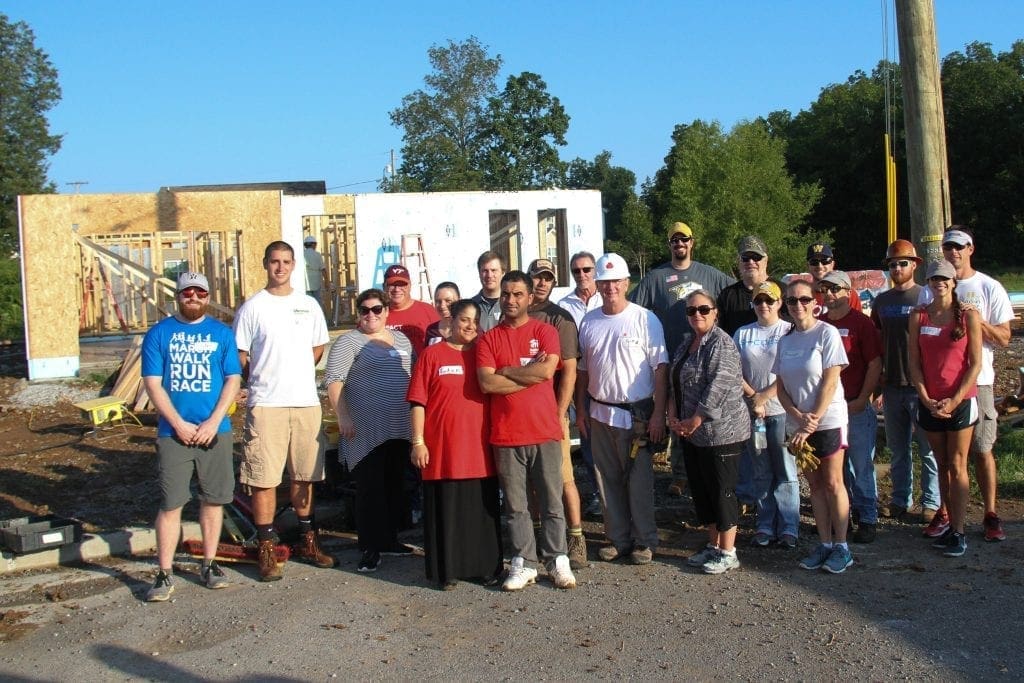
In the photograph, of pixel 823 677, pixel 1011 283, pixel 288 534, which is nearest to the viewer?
pixel 823 677

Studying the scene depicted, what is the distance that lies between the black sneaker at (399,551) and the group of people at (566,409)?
24mm

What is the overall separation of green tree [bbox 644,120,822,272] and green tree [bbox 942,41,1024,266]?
6727 mm

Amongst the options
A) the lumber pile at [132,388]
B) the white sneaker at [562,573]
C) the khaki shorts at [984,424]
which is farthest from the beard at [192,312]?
the lumber pile at [132,388]

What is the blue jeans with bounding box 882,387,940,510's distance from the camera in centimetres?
673

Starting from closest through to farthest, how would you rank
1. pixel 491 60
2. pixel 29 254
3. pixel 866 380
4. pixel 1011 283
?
pixel 866 380
pixel 29 254
pixel 1011 283
pixel 491 60

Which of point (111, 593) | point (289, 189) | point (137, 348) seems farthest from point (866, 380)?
point (289, 189)

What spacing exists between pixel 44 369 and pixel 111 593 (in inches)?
420

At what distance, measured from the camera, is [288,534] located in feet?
23.2

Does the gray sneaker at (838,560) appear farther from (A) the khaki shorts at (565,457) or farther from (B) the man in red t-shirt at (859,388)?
(A) the khaki shorts at (565,457)

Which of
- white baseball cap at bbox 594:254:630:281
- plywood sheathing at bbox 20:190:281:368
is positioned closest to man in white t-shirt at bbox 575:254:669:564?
white baseball cap at bbox 594:254:630:281

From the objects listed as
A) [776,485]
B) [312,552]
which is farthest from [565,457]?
[312,552]

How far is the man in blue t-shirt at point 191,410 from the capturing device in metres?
5.68

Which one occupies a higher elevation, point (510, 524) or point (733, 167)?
point (733, 167)

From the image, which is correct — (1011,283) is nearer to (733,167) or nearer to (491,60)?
(733,167)
